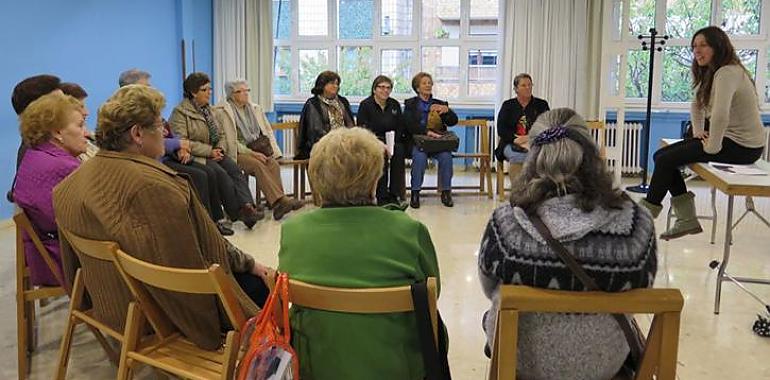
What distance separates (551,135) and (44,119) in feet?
6.60

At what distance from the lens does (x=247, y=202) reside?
491 centimetres

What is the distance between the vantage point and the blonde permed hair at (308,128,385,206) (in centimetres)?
175

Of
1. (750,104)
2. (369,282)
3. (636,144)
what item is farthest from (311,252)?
(636,144)

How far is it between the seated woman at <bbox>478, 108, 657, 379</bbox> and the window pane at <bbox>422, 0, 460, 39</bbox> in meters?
5.80

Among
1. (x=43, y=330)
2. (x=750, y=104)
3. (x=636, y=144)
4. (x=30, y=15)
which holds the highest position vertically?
(x=30, y=15)

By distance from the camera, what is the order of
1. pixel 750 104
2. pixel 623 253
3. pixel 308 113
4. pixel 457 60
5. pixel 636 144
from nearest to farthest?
pixel 623 253 → pixel 750 104 → pixel 308 113 → pixel 636 144 → pixel 457 60

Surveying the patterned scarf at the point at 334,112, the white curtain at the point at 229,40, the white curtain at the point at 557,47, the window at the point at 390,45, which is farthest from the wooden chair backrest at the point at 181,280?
the window at the point at 390,45

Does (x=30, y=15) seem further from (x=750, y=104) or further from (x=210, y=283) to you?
(x=750, y=104)

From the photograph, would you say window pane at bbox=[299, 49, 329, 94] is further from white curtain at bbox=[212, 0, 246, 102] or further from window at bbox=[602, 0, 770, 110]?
window at bbox=[602, 0, 770, 110]

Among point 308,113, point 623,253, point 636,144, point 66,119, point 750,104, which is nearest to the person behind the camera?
point 623,253

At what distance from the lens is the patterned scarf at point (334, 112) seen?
18.2ft

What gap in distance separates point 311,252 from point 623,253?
2.37 feet

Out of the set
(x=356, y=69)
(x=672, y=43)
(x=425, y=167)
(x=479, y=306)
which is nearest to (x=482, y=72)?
(x=356, y=69)

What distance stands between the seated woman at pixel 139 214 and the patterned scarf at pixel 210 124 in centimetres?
271
